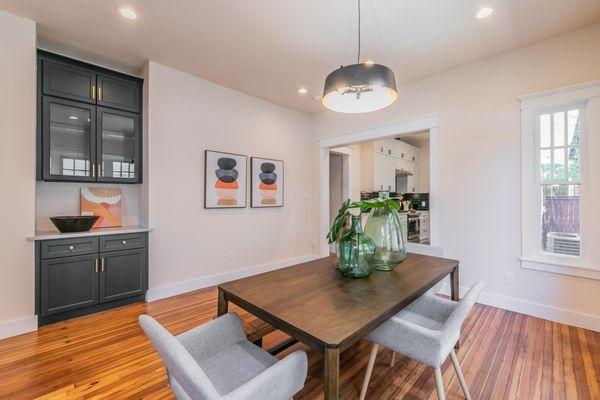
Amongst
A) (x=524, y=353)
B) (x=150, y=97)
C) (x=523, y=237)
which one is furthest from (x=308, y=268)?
(x=150, y=97)

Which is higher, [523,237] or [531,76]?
[531,76]

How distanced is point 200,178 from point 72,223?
4.67 feet

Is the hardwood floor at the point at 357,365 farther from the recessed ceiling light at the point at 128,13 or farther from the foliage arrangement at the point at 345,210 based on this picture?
the recessed ceiling light at the point at 128,13

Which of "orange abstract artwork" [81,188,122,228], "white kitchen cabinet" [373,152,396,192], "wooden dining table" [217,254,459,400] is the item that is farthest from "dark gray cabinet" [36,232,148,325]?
"white kitchen cabinet" [373,152,396,192]

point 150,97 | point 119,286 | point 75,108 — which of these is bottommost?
point 119,286

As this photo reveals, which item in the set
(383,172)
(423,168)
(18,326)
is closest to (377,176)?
(383,172)

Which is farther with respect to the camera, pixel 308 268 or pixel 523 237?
pixel 523 237

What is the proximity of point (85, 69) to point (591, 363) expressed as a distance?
525 cm

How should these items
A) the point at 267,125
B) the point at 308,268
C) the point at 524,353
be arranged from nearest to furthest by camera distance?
the point at 308,268 < the point at 524,353 < the point at 267,125

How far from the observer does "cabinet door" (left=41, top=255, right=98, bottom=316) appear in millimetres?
2490

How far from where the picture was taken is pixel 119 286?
2.89 meters

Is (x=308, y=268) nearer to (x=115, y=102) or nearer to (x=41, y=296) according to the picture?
(x=41, y=296)

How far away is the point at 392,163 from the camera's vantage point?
21.4 feet

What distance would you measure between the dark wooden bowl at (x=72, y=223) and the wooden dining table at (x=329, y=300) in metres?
2.13
